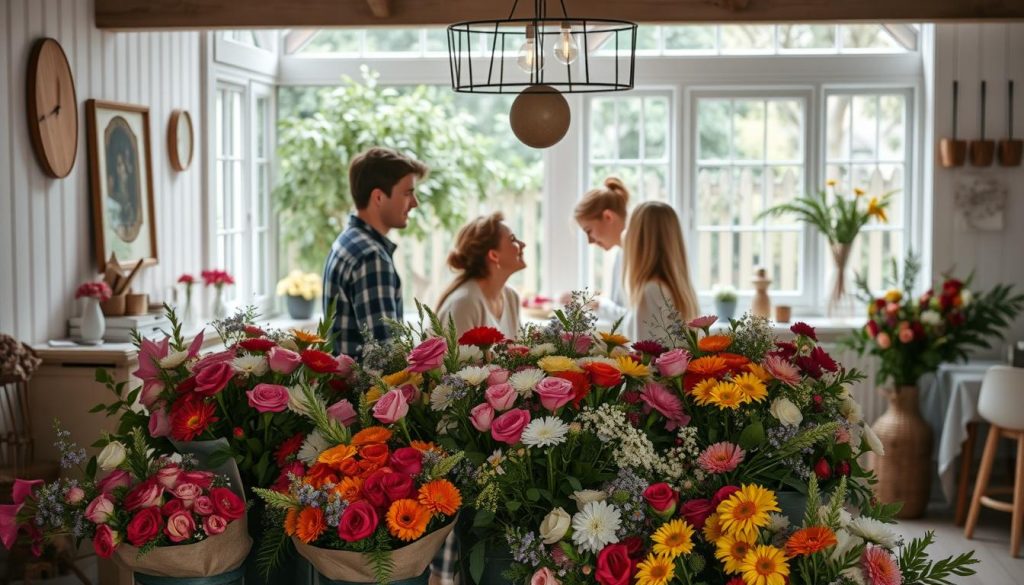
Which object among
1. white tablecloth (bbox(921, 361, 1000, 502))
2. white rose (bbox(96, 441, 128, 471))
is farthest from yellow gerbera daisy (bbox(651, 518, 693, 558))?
white tablecloth (bbox(921, 361, 1000, 502))

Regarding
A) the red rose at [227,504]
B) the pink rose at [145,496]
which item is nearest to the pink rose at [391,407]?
the red rose at [227,504]

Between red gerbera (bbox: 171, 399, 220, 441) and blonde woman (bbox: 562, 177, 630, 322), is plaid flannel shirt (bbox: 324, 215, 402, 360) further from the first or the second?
red gerbera (bbox: 171, 399, 220, 441)

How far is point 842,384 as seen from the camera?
88.4 inches

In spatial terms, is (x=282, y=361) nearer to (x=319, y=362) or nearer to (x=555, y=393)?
(x=319, y=362)

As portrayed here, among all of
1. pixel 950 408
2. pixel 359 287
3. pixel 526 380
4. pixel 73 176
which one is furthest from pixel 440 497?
pixel 950 408

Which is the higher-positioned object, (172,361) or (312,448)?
(172,361)

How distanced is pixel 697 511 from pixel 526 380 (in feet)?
1.15

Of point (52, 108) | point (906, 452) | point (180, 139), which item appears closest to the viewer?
point (52, 108)

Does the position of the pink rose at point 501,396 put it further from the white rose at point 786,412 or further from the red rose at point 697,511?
the white rose at point 786,412

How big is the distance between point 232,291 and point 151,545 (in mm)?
5099

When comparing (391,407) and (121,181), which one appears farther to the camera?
(121,181)

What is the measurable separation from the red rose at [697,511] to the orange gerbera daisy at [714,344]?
1.10 feet

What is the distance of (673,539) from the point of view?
1.87 meters

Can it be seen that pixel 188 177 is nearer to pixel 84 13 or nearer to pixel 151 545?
pixel 84 13
